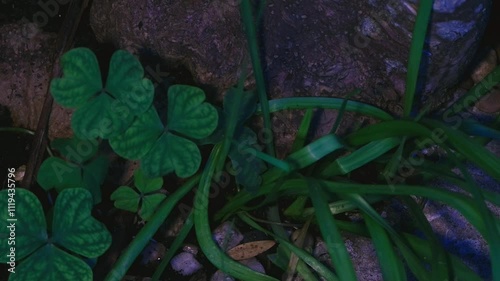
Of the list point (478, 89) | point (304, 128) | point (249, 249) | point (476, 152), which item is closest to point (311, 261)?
point (249, 249)

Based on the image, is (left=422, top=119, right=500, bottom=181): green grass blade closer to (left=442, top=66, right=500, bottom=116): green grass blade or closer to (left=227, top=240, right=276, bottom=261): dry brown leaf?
(left=442, top=66, right=500, bottom=116): green grass blade

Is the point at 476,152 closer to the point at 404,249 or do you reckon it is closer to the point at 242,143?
the point at 404,249

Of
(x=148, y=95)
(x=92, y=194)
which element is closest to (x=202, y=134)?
(x=148, y=95)

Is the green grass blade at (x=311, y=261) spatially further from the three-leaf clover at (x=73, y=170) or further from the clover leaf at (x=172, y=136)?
the three-leaf clover at (x=73, y=170)

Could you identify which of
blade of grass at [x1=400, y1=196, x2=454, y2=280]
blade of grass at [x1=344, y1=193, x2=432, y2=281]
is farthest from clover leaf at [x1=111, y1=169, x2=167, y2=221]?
blade of grass at [x1=400, y1=196, x2=454, y2=280]

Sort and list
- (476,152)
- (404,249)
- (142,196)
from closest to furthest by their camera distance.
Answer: (476,152), (404,249), (142,196)
